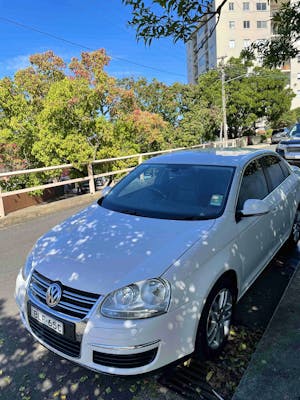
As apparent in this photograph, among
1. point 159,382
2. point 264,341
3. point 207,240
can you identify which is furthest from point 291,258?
point 159,382

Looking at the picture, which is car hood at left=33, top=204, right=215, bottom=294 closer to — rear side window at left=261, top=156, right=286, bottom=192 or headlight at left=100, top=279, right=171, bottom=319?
headlight at left=100, top=279, right=171, bottom=319

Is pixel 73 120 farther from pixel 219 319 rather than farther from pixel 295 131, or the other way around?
pixel 219 319

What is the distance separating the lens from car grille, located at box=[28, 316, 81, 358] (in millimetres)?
2166

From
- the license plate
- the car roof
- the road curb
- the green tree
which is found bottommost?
the road curb

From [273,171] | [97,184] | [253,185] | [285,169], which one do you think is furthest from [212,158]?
[97,184]

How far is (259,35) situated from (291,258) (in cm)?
5752

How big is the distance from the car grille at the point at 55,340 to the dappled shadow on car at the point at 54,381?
1.09ft

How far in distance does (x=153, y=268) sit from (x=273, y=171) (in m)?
2.63

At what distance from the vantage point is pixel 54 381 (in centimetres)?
241

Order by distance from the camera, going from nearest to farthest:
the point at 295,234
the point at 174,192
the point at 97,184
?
1. the point at 174,192
2. the point at 295,234
3. the point at 97,184

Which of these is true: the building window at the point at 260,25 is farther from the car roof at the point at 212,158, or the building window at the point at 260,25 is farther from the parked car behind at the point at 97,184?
the car roof at the point at 212,158

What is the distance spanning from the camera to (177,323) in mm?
2139

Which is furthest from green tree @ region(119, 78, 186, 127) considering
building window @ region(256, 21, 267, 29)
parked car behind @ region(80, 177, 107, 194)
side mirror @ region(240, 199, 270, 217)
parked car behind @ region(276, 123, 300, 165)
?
building window @ region(256, 21, 267, 29)

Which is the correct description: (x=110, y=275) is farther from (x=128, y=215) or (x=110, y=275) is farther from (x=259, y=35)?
(x=259, y=35)
